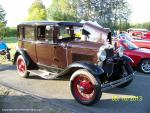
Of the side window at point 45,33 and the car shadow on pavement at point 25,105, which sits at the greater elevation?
the side window at point 45,33

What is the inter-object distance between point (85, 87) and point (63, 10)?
154 feet

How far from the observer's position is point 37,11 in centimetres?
4416

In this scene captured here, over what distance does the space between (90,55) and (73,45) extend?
0.64 m

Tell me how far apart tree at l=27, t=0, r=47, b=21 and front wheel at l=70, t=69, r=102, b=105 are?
37511 mm

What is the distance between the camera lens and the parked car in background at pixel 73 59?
6117mm

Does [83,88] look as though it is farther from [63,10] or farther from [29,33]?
[63,10]

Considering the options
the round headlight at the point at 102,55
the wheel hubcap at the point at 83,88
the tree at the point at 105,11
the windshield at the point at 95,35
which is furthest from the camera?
the tree at the point at 105,11

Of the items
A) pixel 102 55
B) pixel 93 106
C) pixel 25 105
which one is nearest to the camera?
pixel 25 105

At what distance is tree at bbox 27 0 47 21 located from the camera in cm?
4319

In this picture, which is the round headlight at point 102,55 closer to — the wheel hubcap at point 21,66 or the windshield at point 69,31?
the windshield at point 69,31

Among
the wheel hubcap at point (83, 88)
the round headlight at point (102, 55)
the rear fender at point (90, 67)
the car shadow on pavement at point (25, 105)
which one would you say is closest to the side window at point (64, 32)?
the rear fender at point (90, 67)

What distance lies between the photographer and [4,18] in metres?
47.3

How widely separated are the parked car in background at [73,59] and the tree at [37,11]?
115ft

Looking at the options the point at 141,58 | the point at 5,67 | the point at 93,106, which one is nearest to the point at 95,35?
the point at 93,106
